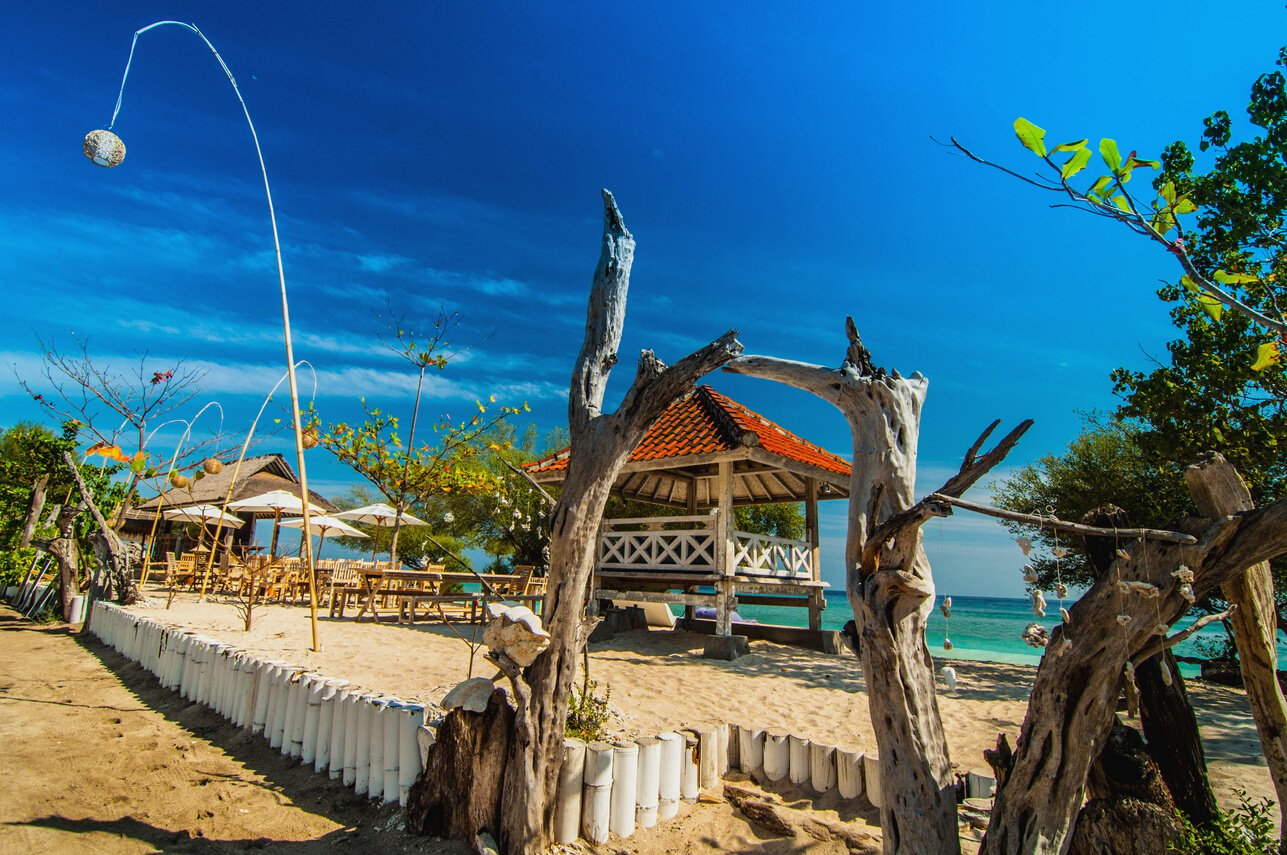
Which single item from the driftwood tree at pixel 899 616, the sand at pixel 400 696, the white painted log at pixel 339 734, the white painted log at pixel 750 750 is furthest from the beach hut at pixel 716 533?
the white painted log at pixel 339 734

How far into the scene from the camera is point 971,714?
6.73m

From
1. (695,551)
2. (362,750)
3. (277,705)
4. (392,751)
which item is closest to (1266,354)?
(392,751)

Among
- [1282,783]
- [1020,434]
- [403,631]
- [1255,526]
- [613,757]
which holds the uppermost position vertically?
[1020,434]

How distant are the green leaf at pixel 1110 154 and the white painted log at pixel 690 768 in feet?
12.3

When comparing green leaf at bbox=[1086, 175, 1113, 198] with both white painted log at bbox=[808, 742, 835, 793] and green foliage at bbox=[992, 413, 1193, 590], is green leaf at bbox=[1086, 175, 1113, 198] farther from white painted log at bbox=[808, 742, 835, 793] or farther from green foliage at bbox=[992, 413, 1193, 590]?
green foliage at bbox=[992, 413, 1193, 590]

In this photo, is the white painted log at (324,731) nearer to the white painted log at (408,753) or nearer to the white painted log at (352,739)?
the white painted log at (352,739)

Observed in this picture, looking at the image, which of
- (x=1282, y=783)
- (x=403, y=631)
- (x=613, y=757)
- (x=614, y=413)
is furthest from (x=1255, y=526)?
(x=403, y=631)

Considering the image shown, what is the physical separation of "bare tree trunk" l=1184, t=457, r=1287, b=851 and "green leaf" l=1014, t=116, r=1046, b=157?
1611 millimetres

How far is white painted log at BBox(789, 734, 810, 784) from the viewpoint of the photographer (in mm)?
4430

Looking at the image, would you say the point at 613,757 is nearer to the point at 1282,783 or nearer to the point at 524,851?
the point at 524,851

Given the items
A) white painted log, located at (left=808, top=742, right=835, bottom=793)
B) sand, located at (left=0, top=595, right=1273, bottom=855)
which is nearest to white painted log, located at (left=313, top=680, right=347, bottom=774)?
sand, located at (left=0, top=595, right=1273, bottom=855)

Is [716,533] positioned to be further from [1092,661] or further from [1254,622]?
[1092,661]

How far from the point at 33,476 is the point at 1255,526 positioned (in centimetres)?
1963

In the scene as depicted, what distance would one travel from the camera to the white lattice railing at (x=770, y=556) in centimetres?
1116
